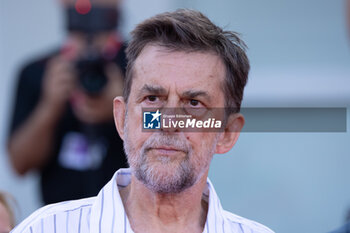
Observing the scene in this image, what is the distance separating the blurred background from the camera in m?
2.50

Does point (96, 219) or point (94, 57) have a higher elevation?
point (94, 57)

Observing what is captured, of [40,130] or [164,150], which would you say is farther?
[40,130]

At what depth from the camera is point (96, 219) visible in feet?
5.16

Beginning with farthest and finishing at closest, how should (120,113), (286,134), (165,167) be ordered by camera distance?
(286,134) → (120,113) → (165,167)

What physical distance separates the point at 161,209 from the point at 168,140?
0.22 m

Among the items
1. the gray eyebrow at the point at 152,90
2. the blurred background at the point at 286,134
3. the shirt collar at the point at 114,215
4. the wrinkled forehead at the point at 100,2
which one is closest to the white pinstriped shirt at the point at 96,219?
the shirt collar at the point at 114,215

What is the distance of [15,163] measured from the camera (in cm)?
263

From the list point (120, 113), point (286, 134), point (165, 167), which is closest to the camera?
point (165, 167)

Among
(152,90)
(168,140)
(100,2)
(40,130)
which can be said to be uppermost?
(100,2)

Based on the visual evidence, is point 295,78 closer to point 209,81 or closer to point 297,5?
point 297,5

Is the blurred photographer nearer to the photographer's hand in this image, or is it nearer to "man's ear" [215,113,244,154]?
the photographer's hand

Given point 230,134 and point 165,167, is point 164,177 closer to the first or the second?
point 165,167

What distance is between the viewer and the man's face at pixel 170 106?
1.53m

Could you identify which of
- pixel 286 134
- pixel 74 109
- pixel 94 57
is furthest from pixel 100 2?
pixel 286 134
